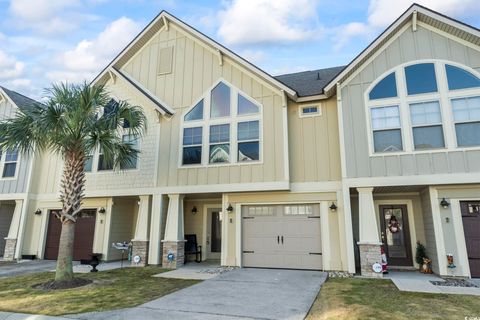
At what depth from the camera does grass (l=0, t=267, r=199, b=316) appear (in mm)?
5758

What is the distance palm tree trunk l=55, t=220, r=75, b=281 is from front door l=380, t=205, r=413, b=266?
10.6 metres

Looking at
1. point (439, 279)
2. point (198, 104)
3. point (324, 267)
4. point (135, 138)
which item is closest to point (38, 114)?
point (135, 138)

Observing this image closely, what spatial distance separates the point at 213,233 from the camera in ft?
43.1

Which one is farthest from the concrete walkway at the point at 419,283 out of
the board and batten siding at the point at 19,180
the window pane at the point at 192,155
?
the board and batten siding at the point at 19,180

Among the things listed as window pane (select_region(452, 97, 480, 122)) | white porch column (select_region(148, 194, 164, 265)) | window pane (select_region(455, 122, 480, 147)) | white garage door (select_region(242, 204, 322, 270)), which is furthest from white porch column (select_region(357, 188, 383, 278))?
white porch column (select_region(148, 194, 164, 265))

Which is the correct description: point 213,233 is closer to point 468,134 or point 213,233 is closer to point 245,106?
point 245,106

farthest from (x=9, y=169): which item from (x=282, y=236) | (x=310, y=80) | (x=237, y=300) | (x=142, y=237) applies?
(x=310, y=80)

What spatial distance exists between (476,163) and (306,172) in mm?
4990

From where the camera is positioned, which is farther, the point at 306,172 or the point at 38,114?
the point at 306,172

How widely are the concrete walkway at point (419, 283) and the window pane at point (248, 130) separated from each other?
638 centimetres

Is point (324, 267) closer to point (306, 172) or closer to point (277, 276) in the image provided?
point (277, 276)

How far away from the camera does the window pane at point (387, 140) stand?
9258 mm

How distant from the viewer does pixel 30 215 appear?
13.7 m

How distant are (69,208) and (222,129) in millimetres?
5888
